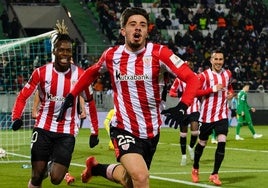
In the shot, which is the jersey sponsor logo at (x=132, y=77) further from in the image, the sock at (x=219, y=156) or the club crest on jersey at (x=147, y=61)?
the sock at (x=219, y=156)

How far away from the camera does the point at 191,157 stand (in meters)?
18.4

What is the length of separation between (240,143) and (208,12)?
22.4 metres

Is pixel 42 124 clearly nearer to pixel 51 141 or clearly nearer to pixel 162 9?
pixel 51 141

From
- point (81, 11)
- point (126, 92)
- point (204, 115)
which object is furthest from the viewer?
point (81, 11)

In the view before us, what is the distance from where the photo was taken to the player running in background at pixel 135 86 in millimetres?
8391

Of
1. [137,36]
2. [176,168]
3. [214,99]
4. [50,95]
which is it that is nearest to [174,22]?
[176,168]

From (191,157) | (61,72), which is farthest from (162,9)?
(61,72)

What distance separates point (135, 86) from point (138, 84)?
1.6 inches

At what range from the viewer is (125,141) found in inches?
339

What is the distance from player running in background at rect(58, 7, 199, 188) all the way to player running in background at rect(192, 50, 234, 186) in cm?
525

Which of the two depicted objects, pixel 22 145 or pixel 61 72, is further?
pixel 22 145

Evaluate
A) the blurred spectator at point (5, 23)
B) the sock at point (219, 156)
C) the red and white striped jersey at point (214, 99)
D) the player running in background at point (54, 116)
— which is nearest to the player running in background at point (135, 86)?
the player running in background at point (54, 116)

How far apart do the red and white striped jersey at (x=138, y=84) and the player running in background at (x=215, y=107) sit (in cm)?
526

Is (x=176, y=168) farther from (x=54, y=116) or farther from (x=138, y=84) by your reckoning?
(x=138, y=84)
